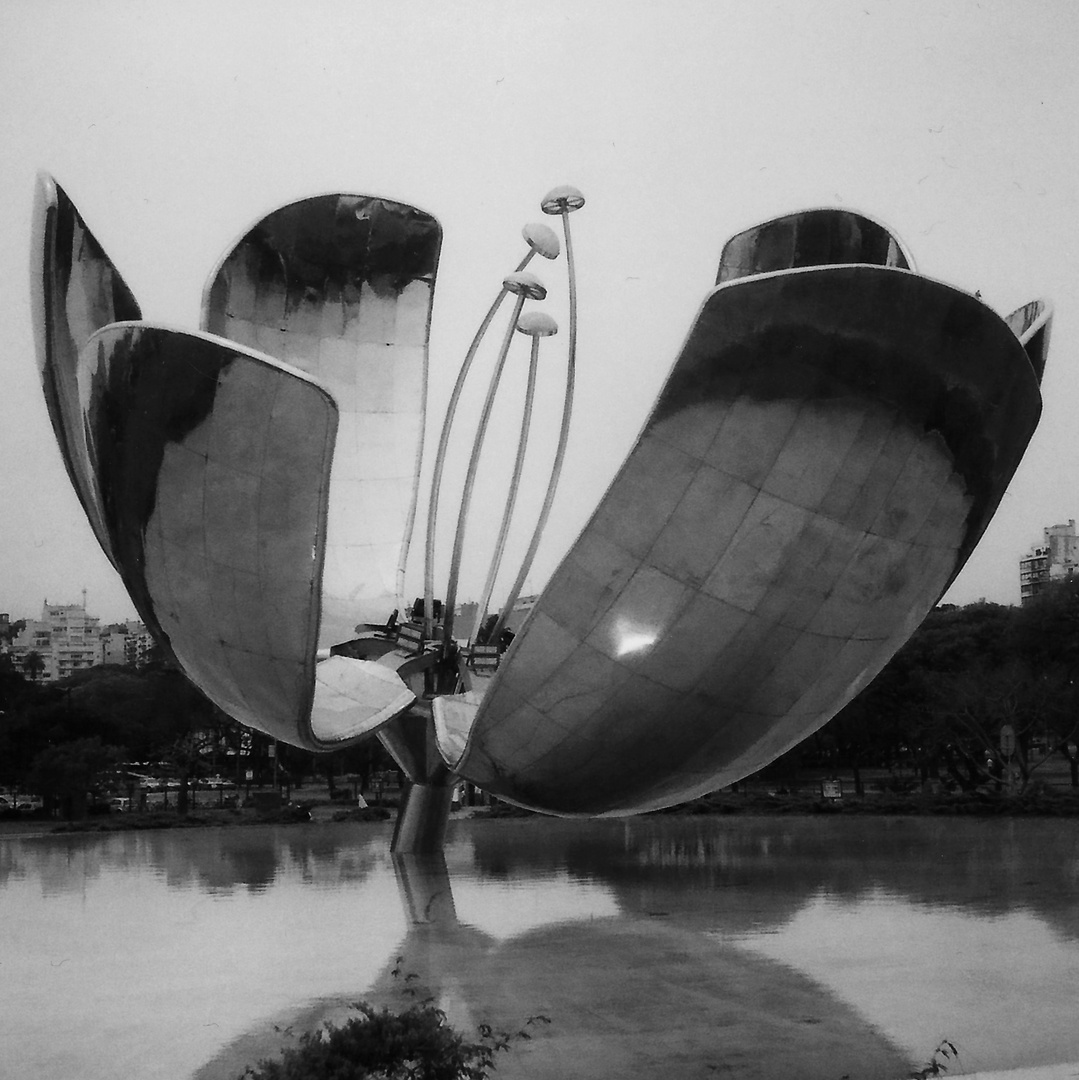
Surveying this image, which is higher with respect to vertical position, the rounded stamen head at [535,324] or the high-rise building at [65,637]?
the high-rise building at [65,637]

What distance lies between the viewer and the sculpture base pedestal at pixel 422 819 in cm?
1471

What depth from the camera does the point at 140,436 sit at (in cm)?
788

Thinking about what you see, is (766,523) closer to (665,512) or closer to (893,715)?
(665,512)

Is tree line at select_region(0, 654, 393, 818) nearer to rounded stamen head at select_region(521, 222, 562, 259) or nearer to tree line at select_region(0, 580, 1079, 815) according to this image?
tree line at select_region(0, 580, 1079, 815)

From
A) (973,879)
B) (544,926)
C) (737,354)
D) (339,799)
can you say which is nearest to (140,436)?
(737,354)

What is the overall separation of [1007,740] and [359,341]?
21908 millimetres

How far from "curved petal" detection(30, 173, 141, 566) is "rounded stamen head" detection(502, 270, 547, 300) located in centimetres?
342

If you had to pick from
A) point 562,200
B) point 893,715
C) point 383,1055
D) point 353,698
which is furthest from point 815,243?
point 893,715

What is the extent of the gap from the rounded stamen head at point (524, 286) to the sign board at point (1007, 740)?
843 inches

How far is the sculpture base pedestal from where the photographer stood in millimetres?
14711

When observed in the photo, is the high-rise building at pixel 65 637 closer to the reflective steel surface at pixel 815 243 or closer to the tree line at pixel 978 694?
the tree line at pixel 978 694

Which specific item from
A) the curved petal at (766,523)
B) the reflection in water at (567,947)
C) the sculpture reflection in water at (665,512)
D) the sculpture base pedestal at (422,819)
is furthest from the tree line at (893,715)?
the curved petal at (766,523)

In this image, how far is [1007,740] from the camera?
98.8ft

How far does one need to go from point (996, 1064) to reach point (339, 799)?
28.7m
